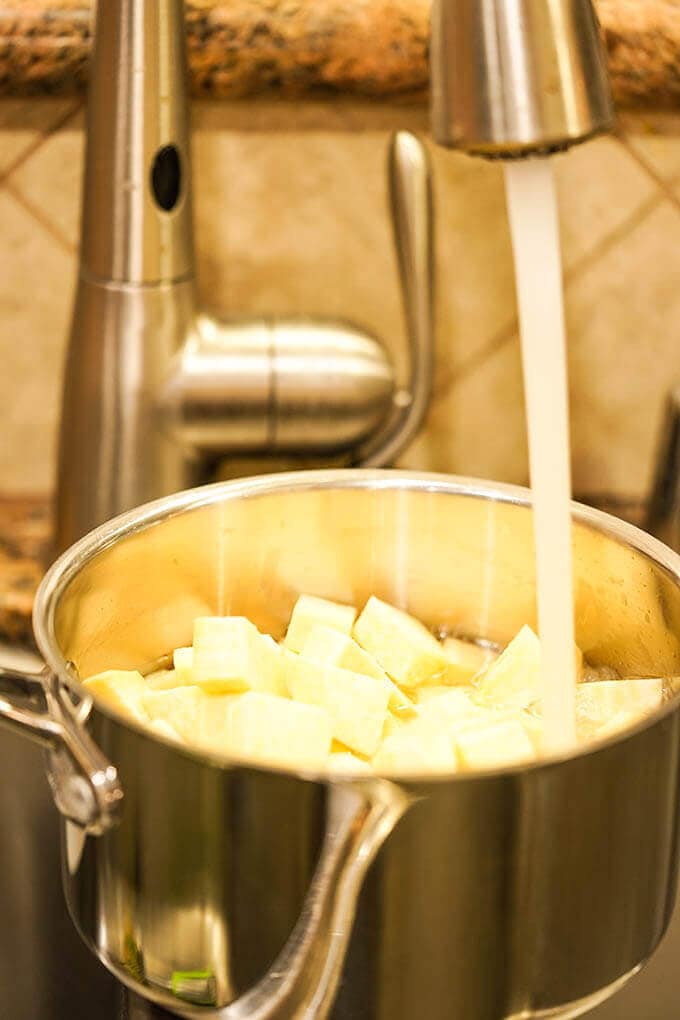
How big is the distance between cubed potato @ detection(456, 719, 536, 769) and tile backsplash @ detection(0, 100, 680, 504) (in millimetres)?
330

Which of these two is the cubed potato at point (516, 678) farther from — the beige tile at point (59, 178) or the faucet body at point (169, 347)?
the beige tile at point (59, 178)

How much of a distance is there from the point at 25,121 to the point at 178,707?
38 cm

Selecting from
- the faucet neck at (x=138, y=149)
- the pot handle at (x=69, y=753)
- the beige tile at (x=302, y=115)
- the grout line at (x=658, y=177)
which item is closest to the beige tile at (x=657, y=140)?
the grout line at (x=658, y=177)

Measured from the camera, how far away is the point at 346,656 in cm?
49

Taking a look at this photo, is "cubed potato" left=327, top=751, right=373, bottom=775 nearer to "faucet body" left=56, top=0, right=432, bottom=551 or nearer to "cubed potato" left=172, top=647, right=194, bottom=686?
"cubed potato" left=172, top=647, right=194, bottom=686

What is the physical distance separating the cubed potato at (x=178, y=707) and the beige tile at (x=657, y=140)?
0.41 metres

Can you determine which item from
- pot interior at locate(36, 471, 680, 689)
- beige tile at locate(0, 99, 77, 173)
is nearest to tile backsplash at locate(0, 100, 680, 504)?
beige tile at locate(0, 99, 77, 173)

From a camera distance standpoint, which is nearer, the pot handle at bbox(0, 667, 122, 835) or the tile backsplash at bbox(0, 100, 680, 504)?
the pot handle at bbox(0, 667, 122, 835)

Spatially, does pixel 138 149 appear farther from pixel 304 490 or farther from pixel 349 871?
pixel 349 871

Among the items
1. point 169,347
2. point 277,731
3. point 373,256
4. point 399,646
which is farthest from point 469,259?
point 277,731

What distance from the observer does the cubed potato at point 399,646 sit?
512 mm

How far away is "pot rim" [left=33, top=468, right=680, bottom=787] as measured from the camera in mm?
339

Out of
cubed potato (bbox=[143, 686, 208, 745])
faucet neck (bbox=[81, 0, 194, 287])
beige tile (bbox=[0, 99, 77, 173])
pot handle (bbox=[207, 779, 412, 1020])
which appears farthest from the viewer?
beige tile (bbox=[0, 99, 77, 173])

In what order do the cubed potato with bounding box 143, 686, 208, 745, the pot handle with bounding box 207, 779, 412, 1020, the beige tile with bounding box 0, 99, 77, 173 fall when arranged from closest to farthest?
the pot handle with bounding box 207, 779, 412, 1020 → the cubed potato with bounding box 143, 686, 208, 745 → the beige tile with bounding box 0, 99, 77, 173
